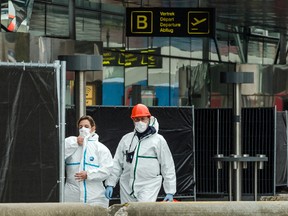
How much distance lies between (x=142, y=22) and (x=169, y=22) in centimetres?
59

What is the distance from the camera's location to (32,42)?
2520 centimetres

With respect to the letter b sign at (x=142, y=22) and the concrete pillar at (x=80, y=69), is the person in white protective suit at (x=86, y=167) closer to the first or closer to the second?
the concrete pillar at (x=80, y=69)

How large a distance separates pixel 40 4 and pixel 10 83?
16029 millimetres

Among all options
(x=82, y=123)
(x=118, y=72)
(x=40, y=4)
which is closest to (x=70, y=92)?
(x=40, y=4)

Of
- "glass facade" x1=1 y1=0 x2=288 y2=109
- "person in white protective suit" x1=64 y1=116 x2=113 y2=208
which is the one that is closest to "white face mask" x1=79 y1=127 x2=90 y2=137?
"person in white protective suit" x1=64 y1=116 x2=113 y2=208

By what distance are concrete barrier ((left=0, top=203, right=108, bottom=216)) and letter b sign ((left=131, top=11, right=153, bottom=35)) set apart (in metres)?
18.0

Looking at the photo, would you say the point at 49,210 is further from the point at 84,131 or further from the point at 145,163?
the point at 84,131

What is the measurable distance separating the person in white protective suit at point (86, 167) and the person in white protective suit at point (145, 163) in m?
0.15

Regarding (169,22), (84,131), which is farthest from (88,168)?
(169,22)

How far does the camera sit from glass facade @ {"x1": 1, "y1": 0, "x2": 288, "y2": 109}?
2991cm

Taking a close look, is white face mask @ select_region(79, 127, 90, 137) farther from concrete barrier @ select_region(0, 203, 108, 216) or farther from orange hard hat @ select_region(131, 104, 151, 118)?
concrete barrier @ select_region(0, 203, 108, 216)

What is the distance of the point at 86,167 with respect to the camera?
44.3 feet

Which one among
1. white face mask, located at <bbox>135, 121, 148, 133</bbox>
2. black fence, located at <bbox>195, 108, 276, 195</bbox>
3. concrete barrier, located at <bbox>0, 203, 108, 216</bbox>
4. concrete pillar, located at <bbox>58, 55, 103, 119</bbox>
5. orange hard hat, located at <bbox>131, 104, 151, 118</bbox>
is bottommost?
black fence, located at <bbox>195, 108, 276, 195</bbox>

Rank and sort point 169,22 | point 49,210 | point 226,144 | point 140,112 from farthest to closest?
point 169,22
point 226,144
point 140,112
point 49,210
